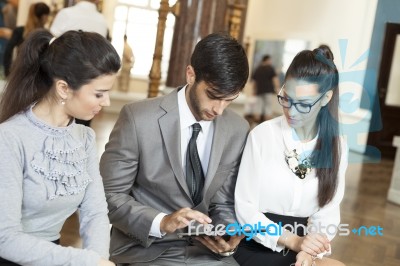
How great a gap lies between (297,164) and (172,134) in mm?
468

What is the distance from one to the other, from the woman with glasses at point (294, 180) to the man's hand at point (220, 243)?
83 millimetres

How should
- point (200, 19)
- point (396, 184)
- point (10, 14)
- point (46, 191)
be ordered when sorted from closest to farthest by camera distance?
point (46, 191) → point (200, 19) → point (396, 184) → point (10, 14)

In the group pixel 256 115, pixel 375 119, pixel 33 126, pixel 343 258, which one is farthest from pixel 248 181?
pixel 256 115

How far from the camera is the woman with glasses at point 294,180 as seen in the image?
225 centimetres

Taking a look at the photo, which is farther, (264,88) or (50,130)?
(264,88)

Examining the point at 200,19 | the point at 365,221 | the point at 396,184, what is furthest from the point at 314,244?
the point at 396,184

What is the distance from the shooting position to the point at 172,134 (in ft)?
7.75

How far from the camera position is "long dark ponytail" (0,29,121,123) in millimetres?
1933

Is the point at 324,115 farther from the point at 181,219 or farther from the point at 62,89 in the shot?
the point at 62,89

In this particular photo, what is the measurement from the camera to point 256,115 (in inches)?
567

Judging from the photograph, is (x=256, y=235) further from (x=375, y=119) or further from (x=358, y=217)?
(x=358, y=217)

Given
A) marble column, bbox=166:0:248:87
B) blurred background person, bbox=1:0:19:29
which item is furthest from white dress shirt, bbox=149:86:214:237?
blurred background person, bbox=1:0:19:29

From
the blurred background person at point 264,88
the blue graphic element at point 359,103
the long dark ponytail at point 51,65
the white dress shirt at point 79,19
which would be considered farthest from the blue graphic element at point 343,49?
the blurred background person at point 264,88

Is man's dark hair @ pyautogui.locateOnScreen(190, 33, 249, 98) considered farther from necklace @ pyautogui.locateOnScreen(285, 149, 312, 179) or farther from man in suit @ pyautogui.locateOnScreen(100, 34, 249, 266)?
necklace @ pyautogui.locateOnScreen(285, 149, 312, 179)
